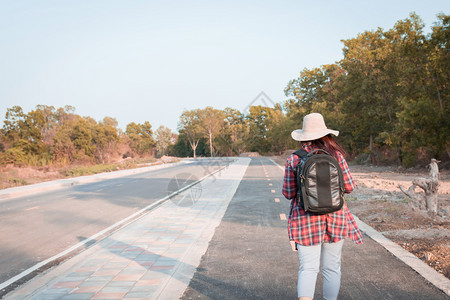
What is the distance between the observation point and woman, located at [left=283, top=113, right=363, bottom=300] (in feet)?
10.3

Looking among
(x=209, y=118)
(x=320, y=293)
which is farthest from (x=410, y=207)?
(x=209, y=118)

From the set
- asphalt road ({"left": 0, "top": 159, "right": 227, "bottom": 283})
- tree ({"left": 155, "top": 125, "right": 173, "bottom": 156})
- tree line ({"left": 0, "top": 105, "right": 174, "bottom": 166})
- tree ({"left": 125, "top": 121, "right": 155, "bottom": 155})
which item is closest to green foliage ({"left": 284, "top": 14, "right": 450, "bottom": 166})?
asphalt road ({"left": 0, "top": 159, "right": 227, "bottom": 283})

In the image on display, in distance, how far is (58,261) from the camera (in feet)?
19.5

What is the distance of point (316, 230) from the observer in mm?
3137

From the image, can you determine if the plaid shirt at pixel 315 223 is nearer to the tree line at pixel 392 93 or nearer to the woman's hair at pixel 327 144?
the woman's hair at pixel 327 144

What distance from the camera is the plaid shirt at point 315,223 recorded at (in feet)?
10.3

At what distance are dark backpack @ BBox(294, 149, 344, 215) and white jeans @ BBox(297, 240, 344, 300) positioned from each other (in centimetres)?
35

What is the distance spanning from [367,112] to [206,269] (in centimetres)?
3101

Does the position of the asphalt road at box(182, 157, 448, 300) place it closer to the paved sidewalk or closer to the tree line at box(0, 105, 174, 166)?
the paved sidewalk

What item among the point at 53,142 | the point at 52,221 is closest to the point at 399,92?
the point at 52,221

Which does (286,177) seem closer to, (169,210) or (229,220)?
(229,220)

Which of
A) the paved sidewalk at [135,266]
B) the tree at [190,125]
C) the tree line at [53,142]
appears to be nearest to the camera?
the paved sidewalk at [135,266]

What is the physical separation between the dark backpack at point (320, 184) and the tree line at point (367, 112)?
22.5m

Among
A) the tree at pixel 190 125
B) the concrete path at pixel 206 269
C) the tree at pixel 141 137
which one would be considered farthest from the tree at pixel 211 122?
the concrete path at pixel 206 269
